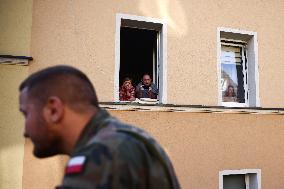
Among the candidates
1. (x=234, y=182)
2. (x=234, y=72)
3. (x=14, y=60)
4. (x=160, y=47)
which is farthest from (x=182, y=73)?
(x=14, y=60)

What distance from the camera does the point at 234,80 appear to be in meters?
7.67

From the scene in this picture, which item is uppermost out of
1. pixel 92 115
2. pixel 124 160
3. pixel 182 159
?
pixel 92 115

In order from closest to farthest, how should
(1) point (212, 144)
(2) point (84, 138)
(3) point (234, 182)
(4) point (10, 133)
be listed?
1. (2) point (84, 138)
2. (4) point (10, 133)
3. (1) point (212, 144)
4. (3) point (234, 182)

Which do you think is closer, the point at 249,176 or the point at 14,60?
the point at 14,60

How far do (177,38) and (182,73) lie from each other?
69 cm

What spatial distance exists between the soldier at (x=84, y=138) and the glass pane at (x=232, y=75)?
20.8 feet

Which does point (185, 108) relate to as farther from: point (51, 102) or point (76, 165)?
point (76, 165)

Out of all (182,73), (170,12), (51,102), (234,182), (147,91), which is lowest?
(234,182)

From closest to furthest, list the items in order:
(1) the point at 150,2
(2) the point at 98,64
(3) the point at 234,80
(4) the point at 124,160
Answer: (4) the point at 124,160
(2) the point at 98,64
(1) the point at 150,2
(3) the point at 234,80

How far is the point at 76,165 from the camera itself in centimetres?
117

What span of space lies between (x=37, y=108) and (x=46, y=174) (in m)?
4.63

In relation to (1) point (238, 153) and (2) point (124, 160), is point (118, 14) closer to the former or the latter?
(1) point (238, 153)

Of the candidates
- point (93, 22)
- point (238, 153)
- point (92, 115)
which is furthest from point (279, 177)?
point (92, 115)

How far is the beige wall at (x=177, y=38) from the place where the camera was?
6.02m
